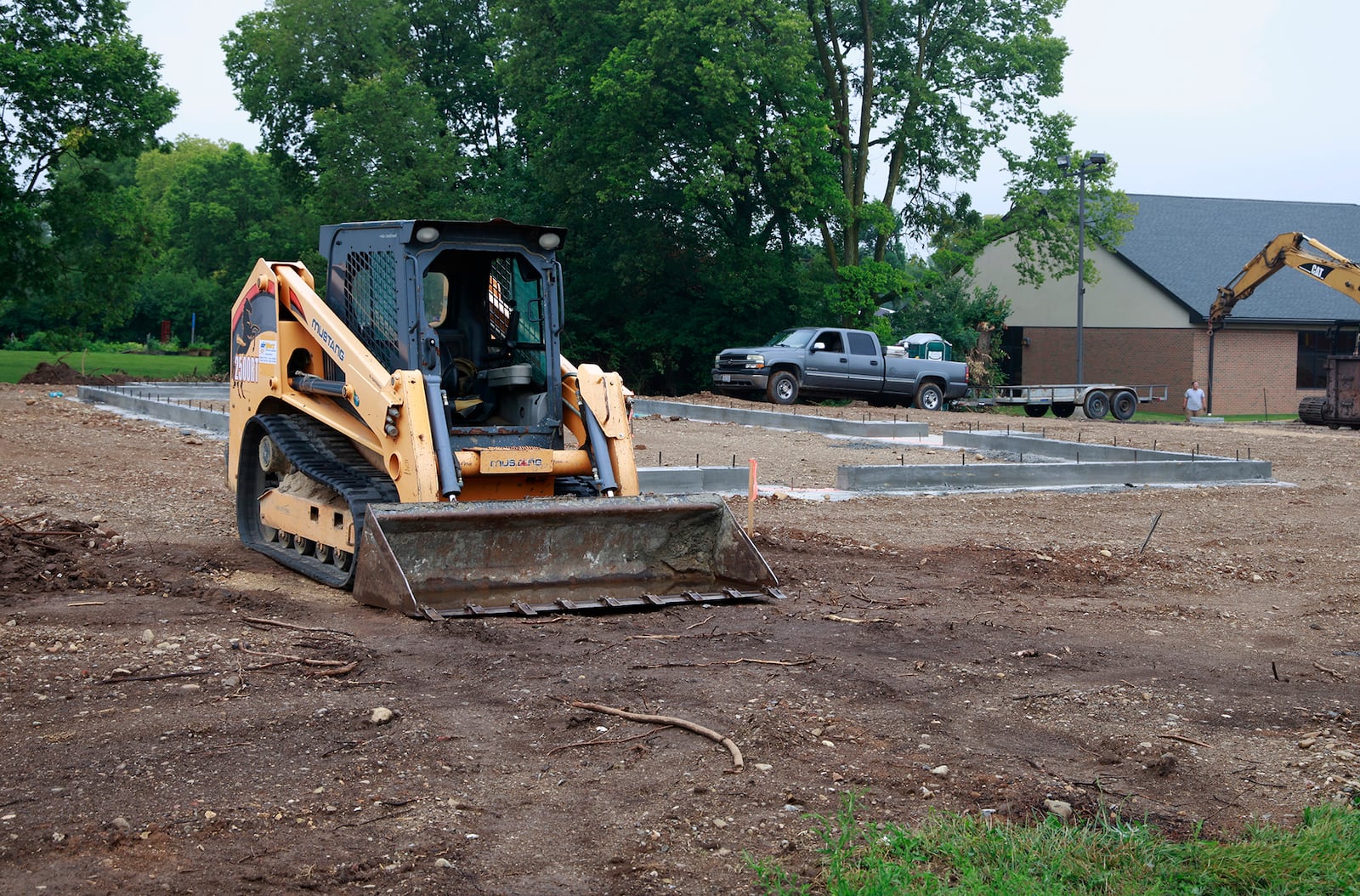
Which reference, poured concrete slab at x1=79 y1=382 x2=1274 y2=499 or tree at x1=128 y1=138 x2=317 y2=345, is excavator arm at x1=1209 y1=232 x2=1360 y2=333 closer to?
poured concrete slab at x1=79 y1=382 x2=1274 y2=499

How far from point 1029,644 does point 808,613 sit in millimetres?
1360

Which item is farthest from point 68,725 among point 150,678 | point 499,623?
point 499,623

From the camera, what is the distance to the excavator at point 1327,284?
2962 cm

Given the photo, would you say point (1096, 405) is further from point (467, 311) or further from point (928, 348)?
point (467, 311)

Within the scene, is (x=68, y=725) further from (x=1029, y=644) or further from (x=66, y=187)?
(x=66, y=187)

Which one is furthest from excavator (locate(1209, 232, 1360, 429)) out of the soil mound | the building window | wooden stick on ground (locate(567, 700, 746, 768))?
the soil mound

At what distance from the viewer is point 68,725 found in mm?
5289

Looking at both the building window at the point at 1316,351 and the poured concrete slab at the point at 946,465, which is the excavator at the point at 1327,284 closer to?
the building window at the point at 1316,351

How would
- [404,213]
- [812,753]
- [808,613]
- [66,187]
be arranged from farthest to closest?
[404,213], [66,187], [808,613], [812,753]

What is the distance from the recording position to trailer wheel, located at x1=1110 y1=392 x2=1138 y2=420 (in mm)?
33438

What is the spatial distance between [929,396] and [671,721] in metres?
27.5

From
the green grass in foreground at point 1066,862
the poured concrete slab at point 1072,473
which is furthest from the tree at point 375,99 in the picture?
the green grass in foreground at point 1066,862

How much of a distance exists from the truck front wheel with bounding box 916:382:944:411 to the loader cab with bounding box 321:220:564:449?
23530 millimetres

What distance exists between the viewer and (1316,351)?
42.1 m
